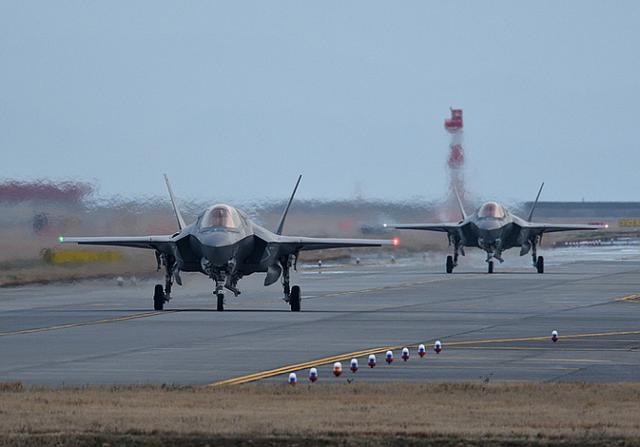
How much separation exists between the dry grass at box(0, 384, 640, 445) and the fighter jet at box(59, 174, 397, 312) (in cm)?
1589

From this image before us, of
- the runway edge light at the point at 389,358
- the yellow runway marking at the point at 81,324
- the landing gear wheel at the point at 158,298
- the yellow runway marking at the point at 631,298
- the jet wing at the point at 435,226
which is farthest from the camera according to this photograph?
the jet wing at the point at 435,226

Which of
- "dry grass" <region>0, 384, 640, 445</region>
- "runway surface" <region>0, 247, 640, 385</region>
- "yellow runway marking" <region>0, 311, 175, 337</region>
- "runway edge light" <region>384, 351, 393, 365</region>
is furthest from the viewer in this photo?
"yellow runway marking" <region>0, 311, 175, 337</region>

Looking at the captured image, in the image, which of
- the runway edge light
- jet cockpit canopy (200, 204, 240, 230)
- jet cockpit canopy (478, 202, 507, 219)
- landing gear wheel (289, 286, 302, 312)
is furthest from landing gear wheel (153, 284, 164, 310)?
jet cockpit canopy (478, 202, 507, 219)

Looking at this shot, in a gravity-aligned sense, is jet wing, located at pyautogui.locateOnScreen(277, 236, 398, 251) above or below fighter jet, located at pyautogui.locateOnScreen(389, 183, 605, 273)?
below

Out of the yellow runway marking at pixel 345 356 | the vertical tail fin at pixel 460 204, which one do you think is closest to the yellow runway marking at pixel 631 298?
the yellow runway marking at pixel 345 356

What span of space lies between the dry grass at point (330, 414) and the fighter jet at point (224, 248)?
15.9m

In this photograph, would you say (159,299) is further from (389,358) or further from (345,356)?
(389,358)

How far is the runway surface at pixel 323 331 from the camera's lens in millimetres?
21266

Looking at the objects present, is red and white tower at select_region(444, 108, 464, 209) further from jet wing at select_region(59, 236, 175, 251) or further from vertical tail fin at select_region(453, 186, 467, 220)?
jet wing at select_region(59, 236, 175, 251)

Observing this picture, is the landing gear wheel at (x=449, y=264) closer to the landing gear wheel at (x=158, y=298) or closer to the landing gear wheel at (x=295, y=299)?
the landing gear wheel at (x=295, y=299)

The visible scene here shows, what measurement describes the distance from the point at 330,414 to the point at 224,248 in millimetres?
18475

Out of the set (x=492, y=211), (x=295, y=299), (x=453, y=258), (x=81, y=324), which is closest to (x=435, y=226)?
(x=453, y=258)

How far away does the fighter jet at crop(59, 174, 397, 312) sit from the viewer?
3475 cm

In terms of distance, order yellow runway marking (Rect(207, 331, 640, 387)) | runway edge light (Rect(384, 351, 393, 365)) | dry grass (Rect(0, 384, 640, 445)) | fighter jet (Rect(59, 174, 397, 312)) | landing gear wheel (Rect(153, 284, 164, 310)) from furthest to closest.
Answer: landing gear wheel (Rect(153, 284, 164, 310))
fighter jet (Rect(59, 174, 397, 312))
runway edge light (Rect(384, 351, 393, 365))
yellow runway marking (Rect(207, 331, 640, 387))
dry grass (Rect(0, 384, 640, 445))
